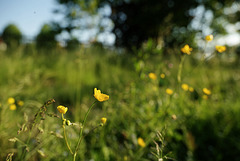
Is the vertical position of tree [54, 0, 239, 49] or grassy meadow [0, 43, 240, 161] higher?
tree [54, 0, 239, 49]

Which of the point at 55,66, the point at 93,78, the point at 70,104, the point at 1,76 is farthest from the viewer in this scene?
the point at 55,66

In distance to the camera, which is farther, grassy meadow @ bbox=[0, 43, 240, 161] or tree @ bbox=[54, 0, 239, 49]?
tree @ bbox=[54, 0, 239, 49]

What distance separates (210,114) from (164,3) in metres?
7.88

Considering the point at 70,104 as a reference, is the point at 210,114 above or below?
above

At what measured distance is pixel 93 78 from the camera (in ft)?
10.7

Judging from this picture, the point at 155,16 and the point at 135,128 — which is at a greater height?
the point at 155,16

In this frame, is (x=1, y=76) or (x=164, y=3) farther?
(x=164, y=3)

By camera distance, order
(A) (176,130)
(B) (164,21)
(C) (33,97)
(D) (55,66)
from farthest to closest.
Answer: (B) (164,21) < (D) (55,66) < (C) (33,97) < (A) (176,130)

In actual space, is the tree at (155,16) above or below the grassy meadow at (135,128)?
above

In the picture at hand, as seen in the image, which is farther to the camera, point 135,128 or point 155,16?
point 155,16

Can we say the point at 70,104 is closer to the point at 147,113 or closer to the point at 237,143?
the point at 147,113

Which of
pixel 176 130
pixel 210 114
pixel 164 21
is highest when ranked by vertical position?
pixel 164 21

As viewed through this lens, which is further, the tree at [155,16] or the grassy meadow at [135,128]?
the tree at [155,16]

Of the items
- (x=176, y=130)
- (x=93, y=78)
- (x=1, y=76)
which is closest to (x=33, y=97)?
(x=1, y=76)
